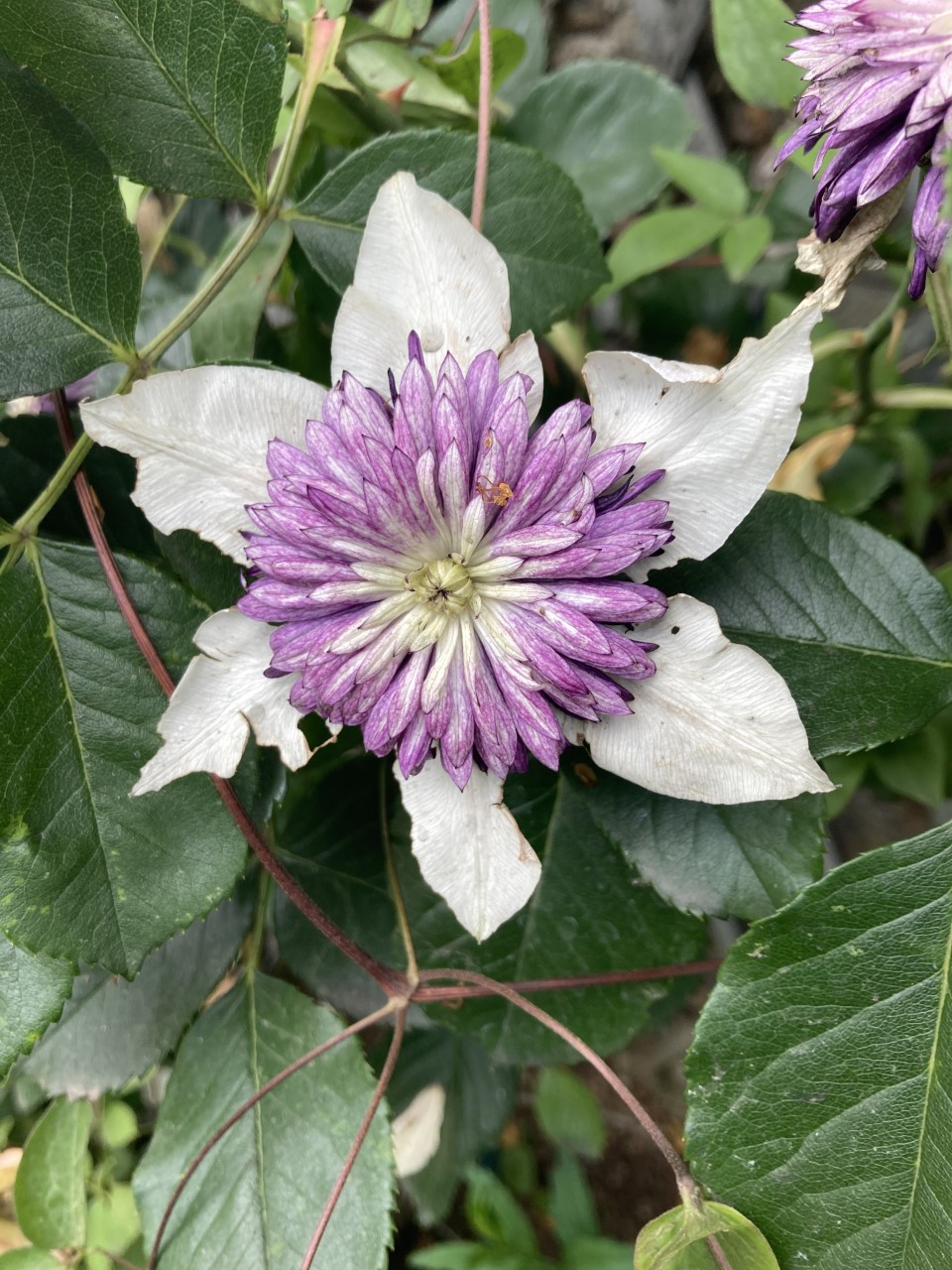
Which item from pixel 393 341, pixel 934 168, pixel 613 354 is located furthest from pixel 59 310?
pixel 934 168

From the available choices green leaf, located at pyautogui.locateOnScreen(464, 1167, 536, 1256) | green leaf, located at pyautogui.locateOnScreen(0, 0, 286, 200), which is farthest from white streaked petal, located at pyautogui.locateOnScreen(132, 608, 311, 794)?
green leaf, located at pyautogui.locateOnScreen(464, 1167, 536, 1256)

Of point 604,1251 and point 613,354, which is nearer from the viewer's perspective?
point 613,354

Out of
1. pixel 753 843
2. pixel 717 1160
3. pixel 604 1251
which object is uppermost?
pixel 753 843

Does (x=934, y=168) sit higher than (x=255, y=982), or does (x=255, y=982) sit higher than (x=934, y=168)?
(x=934, y=168)

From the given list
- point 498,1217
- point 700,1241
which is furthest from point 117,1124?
point 700,1241

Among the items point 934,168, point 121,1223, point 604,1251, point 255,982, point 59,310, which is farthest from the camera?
point 604,1251

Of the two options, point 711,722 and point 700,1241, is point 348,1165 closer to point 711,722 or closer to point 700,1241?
point 700,1241

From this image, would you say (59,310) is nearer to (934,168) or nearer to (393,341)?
(393,341)

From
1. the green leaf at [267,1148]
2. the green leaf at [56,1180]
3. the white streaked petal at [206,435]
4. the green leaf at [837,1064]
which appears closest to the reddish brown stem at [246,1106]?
the green leaf at [267,1148]
